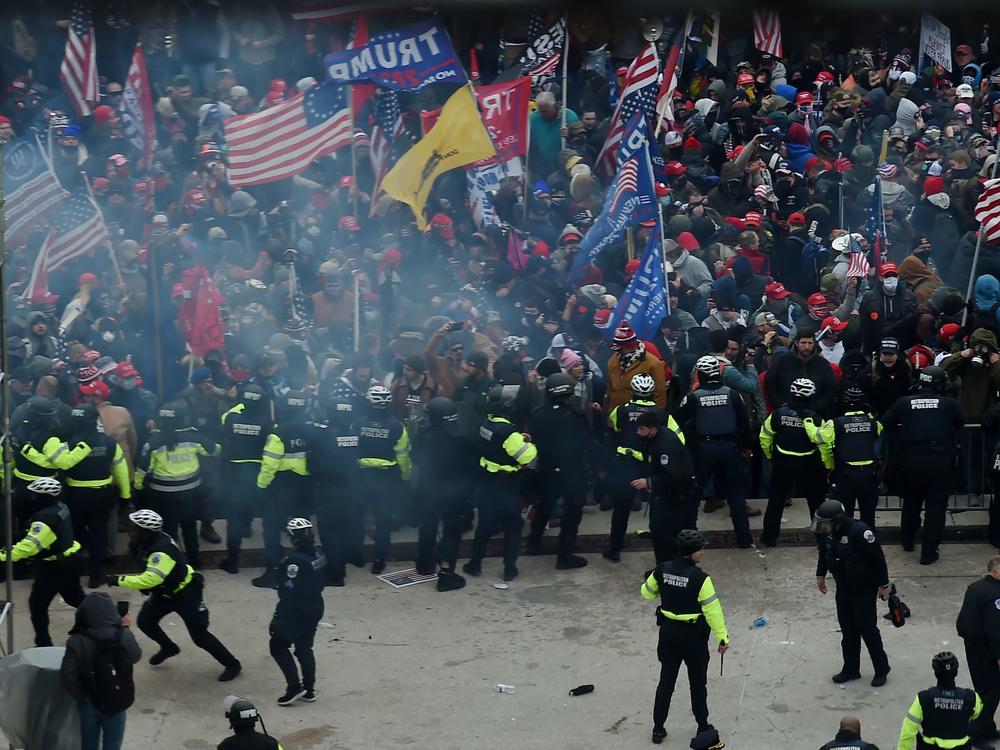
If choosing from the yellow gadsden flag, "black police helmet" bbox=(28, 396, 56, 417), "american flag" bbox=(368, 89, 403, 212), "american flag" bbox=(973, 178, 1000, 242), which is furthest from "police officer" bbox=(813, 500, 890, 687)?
"american flag" bbox=(368, 89, 403, 212)

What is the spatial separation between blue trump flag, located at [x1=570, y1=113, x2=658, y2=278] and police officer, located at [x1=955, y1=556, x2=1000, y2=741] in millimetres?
6260

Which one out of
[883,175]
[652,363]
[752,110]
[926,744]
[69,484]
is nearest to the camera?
[926,744]

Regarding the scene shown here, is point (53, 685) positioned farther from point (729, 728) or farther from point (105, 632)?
point (729, 728)

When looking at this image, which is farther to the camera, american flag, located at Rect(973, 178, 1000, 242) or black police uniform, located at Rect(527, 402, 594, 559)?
american flag, located at Rect(973, 178, 1000, 242)

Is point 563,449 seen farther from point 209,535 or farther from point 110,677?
point 110,677

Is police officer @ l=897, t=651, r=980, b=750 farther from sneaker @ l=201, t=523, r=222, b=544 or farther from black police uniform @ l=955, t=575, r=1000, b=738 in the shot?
sneaker @ l=201, t=523, r=222, b=544

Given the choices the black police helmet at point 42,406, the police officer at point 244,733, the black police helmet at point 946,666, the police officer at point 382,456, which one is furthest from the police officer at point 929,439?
the black police helmet at point 42,406

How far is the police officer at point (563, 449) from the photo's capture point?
13.6 m

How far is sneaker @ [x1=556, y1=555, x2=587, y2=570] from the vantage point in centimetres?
1398

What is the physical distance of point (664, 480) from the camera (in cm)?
1298

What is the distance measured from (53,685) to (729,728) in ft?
14.6

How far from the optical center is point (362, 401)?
13.7 metres

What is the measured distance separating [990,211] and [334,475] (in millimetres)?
6888

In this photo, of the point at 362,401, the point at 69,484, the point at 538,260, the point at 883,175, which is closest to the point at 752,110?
the point at 883,175
